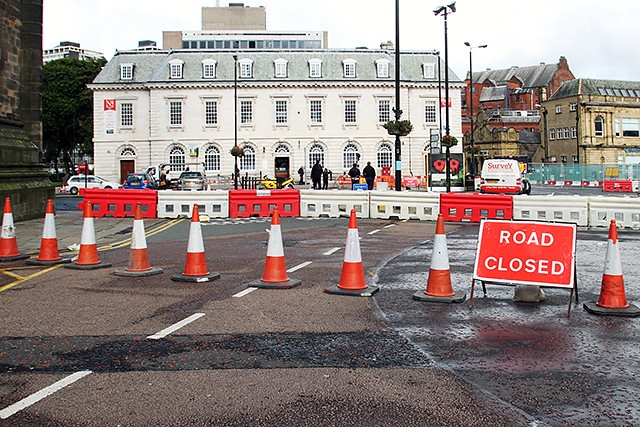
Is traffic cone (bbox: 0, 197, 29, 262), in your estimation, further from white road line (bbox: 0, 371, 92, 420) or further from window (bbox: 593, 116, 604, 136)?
window (bbox: 593, 116, 604, 136)

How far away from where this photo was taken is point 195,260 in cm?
980

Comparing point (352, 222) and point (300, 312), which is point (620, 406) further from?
point (352, 222)

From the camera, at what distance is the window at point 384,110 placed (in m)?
65.6

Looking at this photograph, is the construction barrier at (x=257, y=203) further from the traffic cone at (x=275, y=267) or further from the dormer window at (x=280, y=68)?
the dormer window at (x=280, y=68)

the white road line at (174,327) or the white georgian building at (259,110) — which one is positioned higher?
the white georgian building at (259,110)

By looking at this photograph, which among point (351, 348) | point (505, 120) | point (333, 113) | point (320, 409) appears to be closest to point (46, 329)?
point (351, 348)

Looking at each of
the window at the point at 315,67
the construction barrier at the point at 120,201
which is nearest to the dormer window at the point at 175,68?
the window at the point at 315,67

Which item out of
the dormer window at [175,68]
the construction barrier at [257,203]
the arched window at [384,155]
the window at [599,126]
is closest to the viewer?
the construction barrier at [257,203]

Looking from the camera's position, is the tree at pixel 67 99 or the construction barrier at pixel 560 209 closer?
the construction barrier at pixel 560 209

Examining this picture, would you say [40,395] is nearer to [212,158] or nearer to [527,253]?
[527,253]

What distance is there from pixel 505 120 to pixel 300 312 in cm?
9923

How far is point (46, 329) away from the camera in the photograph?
6.85m

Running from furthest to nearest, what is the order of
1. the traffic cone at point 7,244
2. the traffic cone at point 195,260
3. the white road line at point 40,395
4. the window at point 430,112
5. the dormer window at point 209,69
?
the window at point 430,112
the dormer window at point 209,69
the traffic cone at point 7,244
the traffic cone at point 195,260
the white road line at point 40,395

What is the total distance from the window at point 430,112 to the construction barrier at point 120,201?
47.2 m
